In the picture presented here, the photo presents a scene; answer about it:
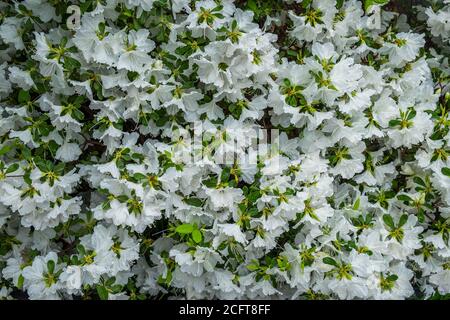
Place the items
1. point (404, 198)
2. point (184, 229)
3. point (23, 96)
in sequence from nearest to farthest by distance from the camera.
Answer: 1. point (184, 229)
2. point (23, 96)
3. point (404, 198)

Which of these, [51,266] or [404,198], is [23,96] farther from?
[404,198]

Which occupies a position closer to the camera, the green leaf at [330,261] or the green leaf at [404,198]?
the green leaf at [330,261]

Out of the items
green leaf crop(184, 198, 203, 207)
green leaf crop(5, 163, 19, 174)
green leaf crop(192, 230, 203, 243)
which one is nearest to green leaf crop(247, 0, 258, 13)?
green leaf crop(184, 198, 203, 207)

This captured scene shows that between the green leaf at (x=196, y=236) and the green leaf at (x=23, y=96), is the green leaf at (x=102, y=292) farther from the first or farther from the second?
the green leaf at (x=23, y=96)

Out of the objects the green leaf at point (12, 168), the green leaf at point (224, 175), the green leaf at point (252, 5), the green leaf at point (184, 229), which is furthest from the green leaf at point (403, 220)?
the green leaf at point (12, 168)

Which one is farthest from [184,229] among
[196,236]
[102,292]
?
[102,292]

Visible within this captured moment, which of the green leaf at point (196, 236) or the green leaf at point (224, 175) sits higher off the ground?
the green leaf at point (224, 175)

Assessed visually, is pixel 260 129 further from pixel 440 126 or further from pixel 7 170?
pixel 7 170

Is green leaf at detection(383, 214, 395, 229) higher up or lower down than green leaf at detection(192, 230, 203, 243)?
higher up

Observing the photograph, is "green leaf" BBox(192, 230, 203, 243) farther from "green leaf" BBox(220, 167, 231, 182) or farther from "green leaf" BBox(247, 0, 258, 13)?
"green leaf" BBox(247, 0, 258, 13)
